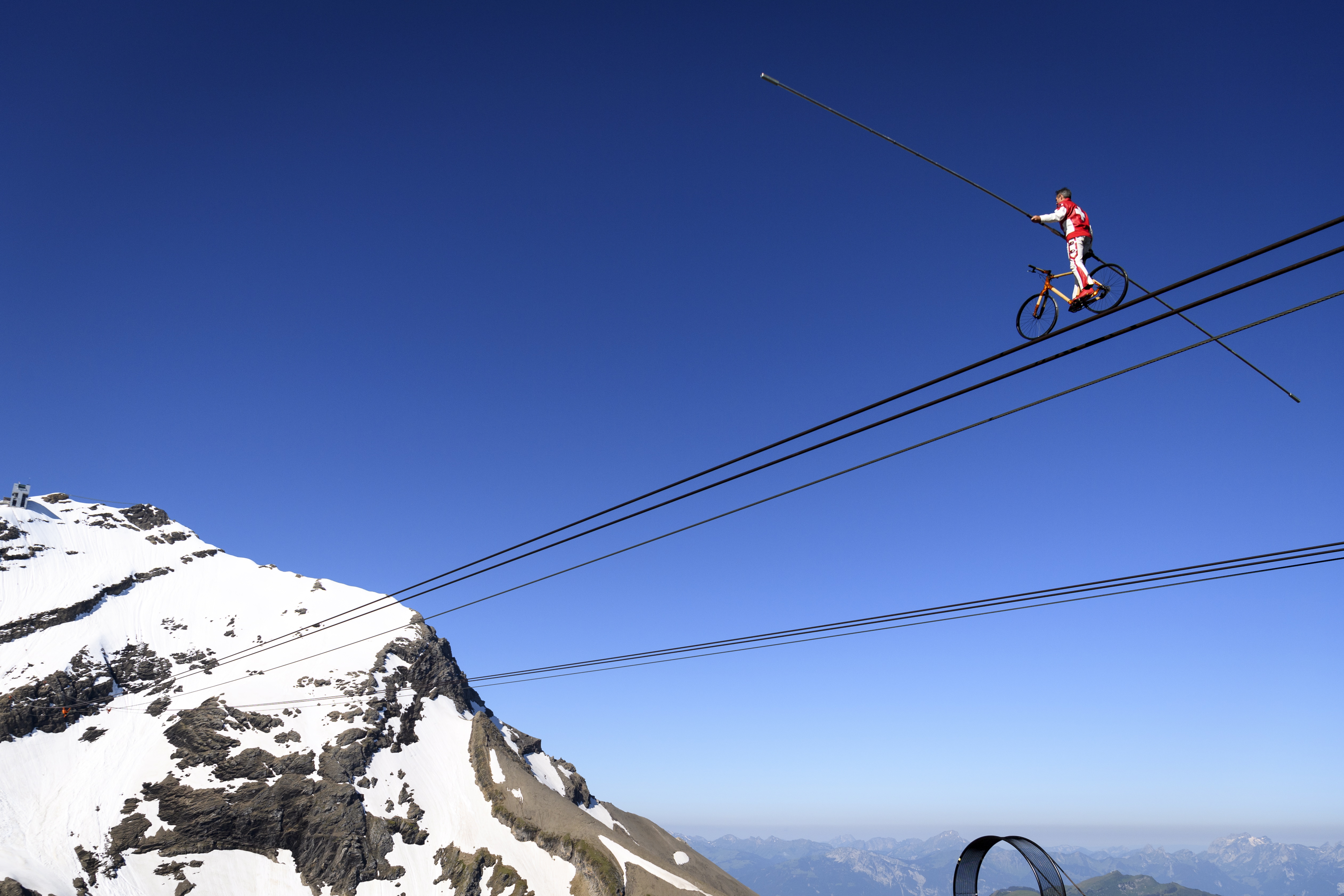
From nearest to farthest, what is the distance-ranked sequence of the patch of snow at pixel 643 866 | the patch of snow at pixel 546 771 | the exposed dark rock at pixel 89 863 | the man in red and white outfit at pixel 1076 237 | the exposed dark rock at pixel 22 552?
1. the man in red and white outfit at pixel 1076 237
2. the exposed dark rock at pixel 89 863
3. the patch of snow at pixel 643 866
4. the patch of snow at pixel 546 771
5. the exposed dark rock at pixel 22 552

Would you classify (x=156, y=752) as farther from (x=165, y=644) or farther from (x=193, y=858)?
(x=165, y=644)

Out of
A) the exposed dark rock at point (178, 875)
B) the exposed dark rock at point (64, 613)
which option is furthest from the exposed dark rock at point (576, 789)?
the exposed dark rock at point (64, 613)

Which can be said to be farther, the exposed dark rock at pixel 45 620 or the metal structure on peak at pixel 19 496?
the metal structure on peak at pixel 19 496

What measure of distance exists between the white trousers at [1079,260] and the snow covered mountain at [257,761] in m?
91.2

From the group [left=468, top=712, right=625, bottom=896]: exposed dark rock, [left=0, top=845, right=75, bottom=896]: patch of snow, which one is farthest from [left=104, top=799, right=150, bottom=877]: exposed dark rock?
[left=468, top=712, right=625, bottom=896]: exposed dark rock

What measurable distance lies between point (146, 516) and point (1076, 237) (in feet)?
641

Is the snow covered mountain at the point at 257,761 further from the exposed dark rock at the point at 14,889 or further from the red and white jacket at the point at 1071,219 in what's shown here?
the red and white jacket at the point at 1071,219

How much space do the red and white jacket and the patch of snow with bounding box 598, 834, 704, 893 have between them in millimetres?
93296

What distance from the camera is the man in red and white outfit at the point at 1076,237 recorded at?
40.4 ft

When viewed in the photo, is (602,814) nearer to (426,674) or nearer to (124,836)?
(426,674)

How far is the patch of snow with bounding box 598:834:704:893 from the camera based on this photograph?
87.1m

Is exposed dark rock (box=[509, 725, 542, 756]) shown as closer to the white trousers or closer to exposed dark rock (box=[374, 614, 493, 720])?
exposed dark rock (box=[374, 614, 493, 720])

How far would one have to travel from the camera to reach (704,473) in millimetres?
14344

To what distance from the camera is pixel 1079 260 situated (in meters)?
12.6
